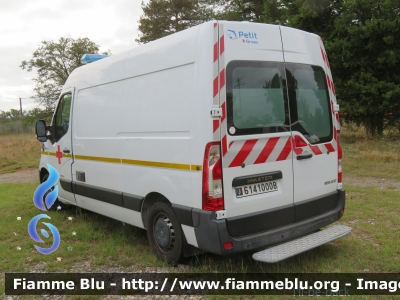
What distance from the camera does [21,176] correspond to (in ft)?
43.3

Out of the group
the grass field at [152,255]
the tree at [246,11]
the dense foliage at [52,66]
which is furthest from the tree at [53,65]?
the grass field at [152,255]

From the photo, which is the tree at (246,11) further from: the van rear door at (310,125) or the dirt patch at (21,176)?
the van rear door at (310,125)

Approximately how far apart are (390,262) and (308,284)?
110 cm

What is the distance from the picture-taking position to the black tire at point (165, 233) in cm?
405

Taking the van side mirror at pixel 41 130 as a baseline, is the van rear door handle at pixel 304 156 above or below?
below

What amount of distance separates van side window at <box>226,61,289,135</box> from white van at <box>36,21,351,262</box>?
1 cm

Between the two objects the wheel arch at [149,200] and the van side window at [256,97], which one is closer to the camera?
the van side window at [256,97]

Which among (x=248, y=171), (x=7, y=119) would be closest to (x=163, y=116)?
(x=248, y=171)

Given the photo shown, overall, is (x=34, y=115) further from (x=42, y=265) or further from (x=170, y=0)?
(x=42, y=265)

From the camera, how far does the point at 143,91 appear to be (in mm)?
4465

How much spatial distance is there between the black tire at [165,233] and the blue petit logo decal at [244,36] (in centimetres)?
188

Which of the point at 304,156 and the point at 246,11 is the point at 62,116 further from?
the point at 246,11

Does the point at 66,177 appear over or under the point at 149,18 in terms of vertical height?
under

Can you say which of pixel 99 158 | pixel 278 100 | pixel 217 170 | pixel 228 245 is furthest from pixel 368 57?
pixel 228 245
